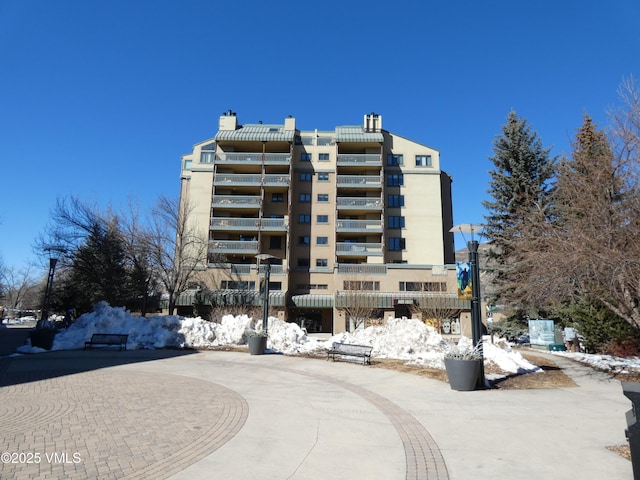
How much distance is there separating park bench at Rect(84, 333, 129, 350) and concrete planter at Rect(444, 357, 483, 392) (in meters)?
15.7

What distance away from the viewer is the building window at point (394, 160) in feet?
160

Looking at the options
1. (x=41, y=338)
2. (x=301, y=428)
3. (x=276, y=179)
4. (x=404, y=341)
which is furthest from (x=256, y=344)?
(x=276, y=179)

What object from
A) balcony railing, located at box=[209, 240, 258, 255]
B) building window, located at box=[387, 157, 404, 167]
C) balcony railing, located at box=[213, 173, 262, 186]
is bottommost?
balcony railing, located at box=[209, 240, 258, 255]

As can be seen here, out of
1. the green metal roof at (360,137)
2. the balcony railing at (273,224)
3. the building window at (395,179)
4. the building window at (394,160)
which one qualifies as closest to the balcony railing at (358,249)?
the balcony railing at (273,224)

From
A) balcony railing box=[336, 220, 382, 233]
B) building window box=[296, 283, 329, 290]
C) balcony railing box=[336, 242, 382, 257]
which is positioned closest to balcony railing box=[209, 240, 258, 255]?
building window box=[296, 283, 329, 290]

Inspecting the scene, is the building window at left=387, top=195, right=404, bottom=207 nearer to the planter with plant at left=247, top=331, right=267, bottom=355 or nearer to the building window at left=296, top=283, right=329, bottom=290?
the building window at left=296, top=283, right=329, bottom=290

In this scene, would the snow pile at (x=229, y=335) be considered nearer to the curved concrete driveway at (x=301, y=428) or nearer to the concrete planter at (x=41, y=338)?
the concrete planter at (x=41, y=338)

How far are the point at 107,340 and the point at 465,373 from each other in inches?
679

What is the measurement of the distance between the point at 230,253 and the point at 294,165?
45.9ft

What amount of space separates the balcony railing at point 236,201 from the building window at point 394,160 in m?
17.6

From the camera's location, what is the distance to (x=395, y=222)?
154ft

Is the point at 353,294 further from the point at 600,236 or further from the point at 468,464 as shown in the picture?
the point at 468,464

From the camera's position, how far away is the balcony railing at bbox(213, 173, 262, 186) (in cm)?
4544

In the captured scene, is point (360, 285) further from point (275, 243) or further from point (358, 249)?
point (275, 243)
